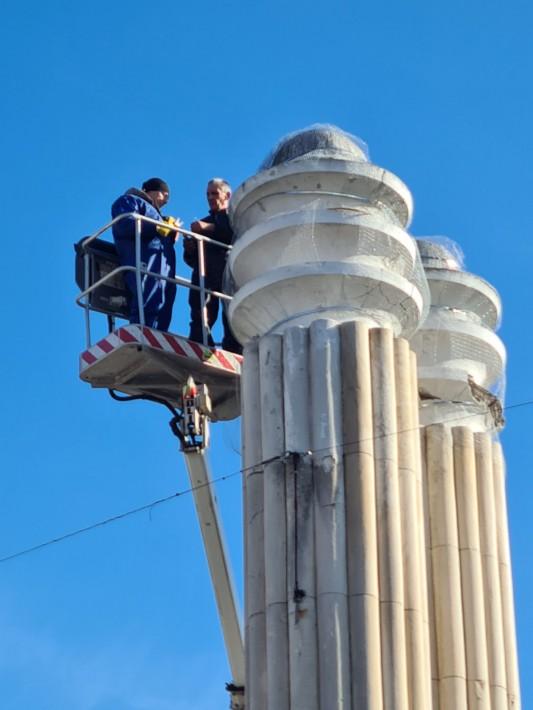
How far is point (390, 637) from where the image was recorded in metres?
22.4

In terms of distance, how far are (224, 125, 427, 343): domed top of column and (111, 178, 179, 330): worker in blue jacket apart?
79.1 inches

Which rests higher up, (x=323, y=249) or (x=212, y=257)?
(x=212, y=257)

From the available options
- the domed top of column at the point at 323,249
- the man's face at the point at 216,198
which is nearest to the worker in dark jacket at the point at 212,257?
the man's face at the point at 216,198

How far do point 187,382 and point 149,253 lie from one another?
2.05m

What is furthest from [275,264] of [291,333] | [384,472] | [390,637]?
[390,637]

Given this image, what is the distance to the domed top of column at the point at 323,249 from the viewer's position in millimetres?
24609

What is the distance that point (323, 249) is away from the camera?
2480cm

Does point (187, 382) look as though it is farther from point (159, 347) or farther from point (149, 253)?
point (149, 253)

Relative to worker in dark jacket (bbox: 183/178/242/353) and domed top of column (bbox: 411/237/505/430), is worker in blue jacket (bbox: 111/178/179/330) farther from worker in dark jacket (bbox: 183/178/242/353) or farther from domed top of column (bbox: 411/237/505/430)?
domed top of column (bbox: 411/237/505/430)

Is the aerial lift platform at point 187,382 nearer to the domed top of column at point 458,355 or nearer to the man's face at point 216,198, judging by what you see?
the man's face at point 216,198

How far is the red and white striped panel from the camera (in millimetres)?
26484

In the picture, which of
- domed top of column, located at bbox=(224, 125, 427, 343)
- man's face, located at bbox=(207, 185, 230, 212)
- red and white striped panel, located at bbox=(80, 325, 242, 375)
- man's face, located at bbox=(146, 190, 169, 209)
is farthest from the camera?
man's face, located at bbox=(207, 185, 230, 212)

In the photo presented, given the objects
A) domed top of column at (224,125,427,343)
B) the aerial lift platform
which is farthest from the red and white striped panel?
domed top of column at (224,125,427,343)

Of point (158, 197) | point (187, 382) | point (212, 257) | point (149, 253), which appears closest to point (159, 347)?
point (187, 382)
